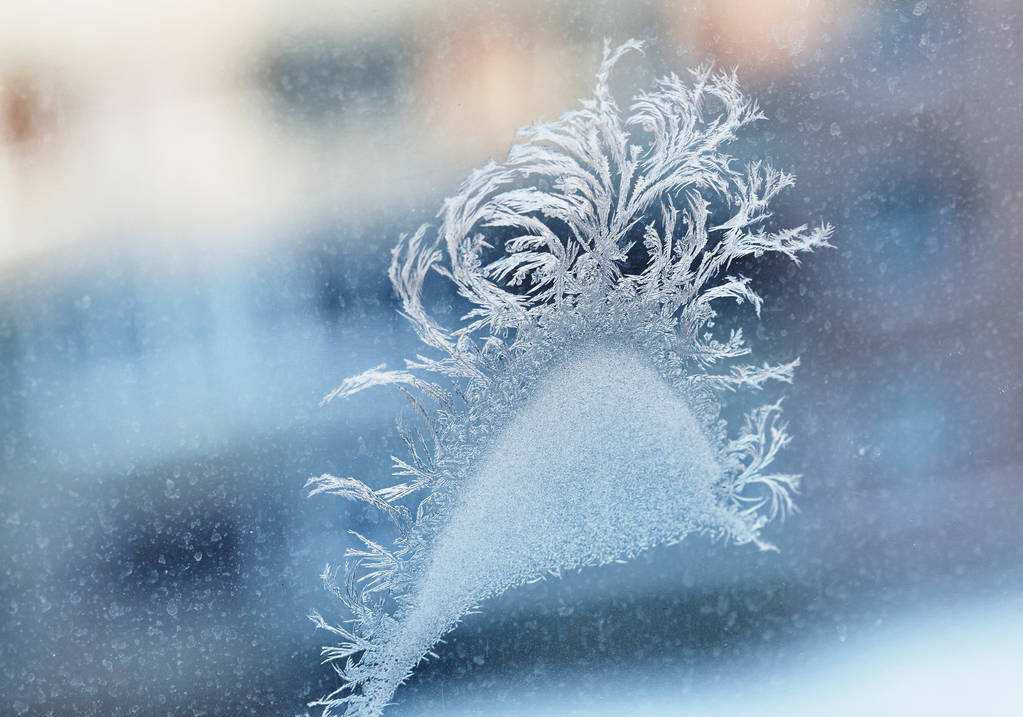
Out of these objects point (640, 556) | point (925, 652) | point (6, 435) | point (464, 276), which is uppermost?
point (464, 276)

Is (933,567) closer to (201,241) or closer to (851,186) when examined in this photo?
(851,186)

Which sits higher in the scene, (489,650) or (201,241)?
(201,241)

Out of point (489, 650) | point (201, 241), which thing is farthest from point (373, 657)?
point (201, 241)

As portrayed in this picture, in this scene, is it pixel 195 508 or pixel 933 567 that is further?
pixel 933 567
